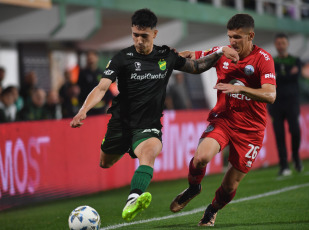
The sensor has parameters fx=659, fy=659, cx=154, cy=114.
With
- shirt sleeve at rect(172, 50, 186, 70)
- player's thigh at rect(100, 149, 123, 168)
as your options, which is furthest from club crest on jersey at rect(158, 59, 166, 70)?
player's thigh at rect(100, 149, 123, 168)

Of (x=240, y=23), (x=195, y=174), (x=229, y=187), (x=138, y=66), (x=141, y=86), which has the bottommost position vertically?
(x=229, y=187)

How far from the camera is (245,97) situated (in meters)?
7.07

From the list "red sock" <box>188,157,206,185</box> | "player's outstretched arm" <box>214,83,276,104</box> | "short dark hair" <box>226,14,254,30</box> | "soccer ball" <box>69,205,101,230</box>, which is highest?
"short dark hair" <box>226,14,254,30</box>

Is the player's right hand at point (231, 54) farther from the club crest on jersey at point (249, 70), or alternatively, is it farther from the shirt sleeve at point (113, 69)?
the shirt sleeve at point (113, 69)

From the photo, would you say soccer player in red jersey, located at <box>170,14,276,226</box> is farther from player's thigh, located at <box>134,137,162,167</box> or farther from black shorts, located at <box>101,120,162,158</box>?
black shorts, located at <box>101,120,162,158</box>

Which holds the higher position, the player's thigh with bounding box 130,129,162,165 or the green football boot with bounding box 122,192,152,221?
the player's thigh with bounding box 130,129,162,165

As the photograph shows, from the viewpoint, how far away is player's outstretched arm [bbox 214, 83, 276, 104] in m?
6.32

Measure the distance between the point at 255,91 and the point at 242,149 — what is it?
790 millimetres

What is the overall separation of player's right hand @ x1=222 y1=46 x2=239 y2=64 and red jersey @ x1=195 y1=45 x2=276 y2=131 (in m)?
0.23

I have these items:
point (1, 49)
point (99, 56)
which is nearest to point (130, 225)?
point (1, 49)

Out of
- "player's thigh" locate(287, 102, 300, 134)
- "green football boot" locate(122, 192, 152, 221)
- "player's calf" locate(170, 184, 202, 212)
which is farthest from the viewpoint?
"player's thigh" locate(287, 102, 300, 134)

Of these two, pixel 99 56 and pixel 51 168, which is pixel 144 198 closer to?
pixel 51 168

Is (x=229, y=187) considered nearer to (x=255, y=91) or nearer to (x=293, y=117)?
(x=255, y=91)

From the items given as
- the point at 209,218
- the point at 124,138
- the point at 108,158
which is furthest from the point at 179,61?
the point at 209,218
